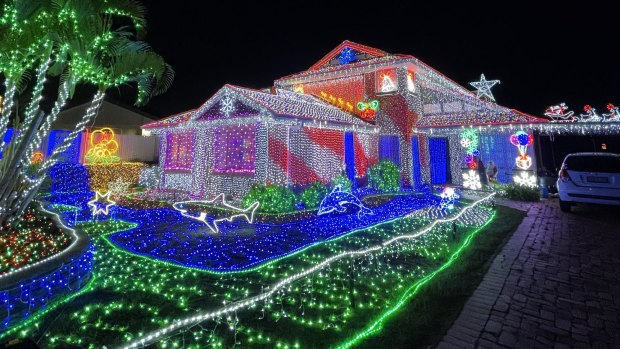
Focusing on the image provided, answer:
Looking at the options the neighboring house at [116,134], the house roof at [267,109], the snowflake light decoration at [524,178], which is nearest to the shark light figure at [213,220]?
the house roof at [267,109]

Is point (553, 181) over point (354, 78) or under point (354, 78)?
under

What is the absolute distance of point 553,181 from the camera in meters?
13.9

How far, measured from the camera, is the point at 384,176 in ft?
48.9

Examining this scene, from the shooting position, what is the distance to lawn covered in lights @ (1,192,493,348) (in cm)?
339

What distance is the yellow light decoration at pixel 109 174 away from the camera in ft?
51.6

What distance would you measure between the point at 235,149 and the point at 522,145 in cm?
1462

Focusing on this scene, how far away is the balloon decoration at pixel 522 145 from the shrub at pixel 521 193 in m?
3.51

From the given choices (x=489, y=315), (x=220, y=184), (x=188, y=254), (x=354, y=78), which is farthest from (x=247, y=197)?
(x=354, y=78)

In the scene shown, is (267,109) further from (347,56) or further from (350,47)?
(350,47)

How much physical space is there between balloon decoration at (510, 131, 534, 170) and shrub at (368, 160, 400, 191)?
688cm

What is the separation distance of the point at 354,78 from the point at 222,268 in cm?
1446

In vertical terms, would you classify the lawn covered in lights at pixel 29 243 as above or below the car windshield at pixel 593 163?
below

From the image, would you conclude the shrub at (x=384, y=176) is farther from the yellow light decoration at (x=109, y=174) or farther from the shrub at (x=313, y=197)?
the yellow light decoration at (x=109, y=174)

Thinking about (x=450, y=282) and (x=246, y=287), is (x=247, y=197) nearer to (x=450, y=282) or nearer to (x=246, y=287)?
(x=246, y=287)
